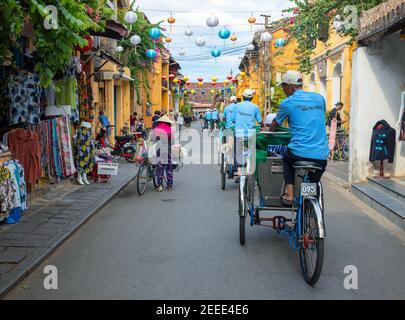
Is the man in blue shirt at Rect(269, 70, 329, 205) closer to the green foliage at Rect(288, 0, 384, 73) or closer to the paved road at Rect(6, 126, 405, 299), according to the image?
the paved road at Rect(6, 126, 405, 299)

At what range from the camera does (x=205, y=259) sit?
6016mm

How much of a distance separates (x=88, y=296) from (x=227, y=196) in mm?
6010

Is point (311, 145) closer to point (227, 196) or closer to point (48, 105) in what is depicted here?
point (227, 196)

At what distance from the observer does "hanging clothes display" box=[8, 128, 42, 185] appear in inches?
338

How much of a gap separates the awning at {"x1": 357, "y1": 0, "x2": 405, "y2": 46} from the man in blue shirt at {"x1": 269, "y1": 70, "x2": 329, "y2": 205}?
4.04 metres

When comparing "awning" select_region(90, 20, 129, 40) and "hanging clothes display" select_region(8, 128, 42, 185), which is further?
"awning" select_region(90, 20, 129, 40)

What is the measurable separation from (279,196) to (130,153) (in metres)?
11.8

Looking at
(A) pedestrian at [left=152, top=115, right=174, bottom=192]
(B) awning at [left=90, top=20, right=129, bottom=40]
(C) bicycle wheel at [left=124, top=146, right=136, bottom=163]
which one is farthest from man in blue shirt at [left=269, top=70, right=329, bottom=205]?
(C) bicycle wheel at [left=124, top=146, right=136, bottom=163]

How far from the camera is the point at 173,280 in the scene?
523 centimetres

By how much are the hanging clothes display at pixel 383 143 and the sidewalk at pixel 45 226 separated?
5424 millimetres

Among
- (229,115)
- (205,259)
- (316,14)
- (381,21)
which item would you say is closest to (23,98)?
(229,115)

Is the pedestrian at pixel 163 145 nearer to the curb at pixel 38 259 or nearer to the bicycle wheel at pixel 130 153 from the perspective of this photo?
the curb at pixel 38 259

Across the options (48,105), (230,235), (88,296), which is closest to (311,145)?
(230,235)
